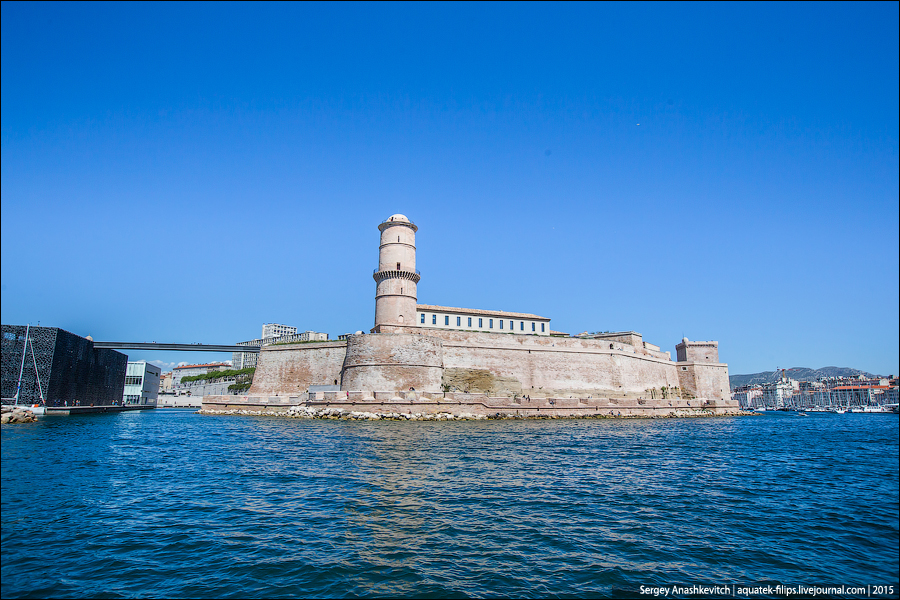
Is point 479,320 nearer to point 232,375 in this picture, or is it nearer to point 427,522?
point 427,522

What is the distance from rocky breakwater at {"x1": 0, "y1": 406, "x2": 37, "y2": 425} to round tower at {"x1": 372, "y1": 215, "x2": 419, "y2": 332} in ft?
59.6

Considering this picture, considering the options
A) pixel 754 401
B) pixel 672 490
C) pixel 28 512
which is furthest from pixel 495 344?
pixel 754 401

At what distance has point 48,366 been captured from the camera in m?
28.4

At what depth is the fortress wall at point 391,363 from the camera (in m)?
28.9

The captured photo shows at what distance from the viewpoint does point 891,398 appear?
62625 mm

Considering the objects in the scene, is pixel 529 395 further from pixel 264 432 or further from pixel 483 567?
pixel 483 567

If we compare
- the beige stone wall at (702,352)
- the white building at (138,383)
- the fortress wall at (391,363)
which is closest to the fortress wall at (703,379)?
the beige stone wall at (702,352)

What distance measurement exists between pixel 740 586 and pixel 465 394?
2360cm

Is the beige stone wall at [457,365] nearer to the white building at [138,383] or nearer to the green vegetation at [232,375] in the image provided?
the white building at [138,383]

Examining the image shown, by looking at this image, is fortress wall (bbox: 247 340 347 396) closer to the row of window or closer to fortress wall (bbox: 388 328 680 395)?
fortress wall (bbox: 388 328 680 395)

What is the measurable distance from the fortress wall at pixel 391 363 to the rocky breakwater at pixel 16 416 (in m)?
15.3

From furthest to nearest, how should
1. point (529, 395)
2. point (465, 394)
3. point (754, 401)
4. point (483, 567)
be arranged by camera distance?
point (754, 401) < point (529, 395) < point (465, 394) < point (483, 567)

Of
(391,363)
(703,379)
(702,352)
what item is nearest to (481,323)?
(391,363)

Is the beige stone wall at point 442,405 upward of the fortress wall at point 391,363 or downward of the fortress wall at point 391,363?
downward
